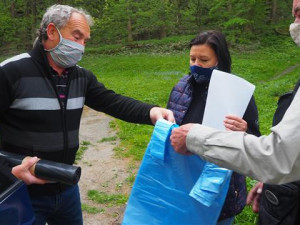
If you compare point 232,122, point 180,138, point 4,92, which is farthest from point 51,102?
point 232,122

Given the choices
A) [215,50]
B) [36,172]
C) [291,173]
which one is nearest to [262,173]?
[291,173]

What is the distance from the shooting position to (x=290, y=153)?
1.42m

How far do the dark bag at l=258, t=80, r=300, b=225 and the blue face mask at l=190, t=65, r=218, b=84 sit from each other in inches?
24.3

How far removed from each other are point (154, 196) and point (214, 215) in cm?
35

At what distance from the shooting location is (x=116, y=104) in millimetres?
2678

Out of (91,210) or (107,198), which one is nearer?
(91,210)

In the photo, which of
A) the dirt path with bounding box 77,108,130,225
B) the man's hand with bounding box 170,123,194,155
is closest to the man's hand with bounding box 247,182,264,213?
the man's hand with bounding box 170,123,194,155

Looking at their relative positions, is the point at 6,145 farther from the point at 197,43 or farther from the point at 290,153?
the point at 290,153

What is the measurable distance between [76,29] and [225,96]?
3.64 ft

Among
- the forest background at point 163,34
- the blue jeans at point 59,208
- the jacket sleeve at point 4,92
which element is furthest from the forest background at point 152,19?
the jacket sleeve at point 4,92

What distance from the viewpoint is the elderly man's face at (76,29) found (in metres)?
2.34

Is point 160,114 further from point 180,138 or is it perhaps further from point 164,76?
point 164,76

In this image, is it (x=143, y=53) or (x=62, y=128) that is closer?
(x=62, y=128)

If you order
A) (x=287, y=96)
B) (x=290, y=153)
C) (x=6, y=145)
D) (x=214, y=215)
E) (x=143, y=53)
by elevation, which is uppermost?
(x=287, y=96)
